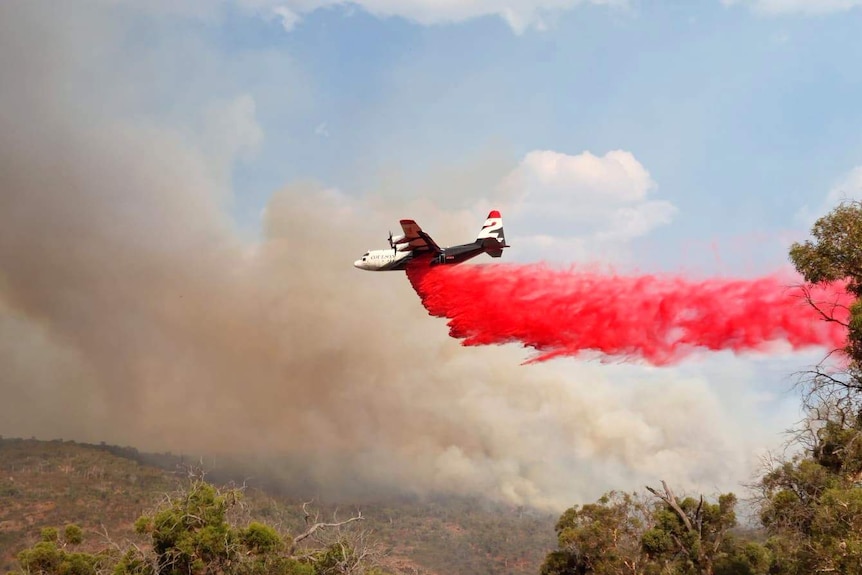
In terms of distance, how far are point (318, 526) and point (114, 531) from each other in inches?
7169

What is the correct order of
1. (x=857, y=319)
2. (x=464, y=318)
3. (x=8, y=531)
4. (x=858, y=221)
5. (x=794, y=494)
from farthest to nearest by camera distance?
(x=8, y=531), (x=464, y=318), (x=794, y=494), (x=858, y=221), (x=857, y=319)

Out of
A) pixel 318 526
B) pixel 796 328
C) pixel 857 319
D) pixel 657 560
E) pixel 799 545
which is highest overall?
pixel 796 328

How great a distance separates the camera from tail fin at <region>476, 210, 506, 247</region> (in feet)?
203

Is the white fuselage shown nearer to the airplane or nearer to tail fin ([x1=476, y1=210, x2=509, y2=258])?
the airplane

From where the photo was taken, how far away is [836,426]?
114ft

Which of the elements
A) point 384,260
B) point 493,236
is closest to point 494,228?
point 493,236

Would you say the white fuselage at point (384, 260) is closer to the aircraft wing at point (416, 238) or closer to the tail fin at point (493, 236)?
the aircraft wing at point (416, 238)

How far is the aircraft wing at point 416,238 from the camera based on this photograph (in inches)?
2239

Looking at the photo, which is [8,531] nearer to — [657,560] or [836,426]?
[657,560]

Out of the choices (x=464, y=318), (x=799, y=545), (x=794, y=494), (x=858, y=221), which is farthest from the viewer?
(x=464, y=318)

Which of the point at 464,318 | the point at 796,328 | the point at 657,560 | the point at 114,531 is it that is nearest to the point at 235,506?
the point at 464,318

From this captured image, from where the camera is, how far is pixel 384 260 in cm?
6203

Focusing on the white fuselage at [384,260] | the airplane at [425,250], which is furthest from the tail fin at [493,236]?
the white fuselage at [384,260]

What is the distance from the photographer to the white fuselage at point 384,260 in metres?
60.5
